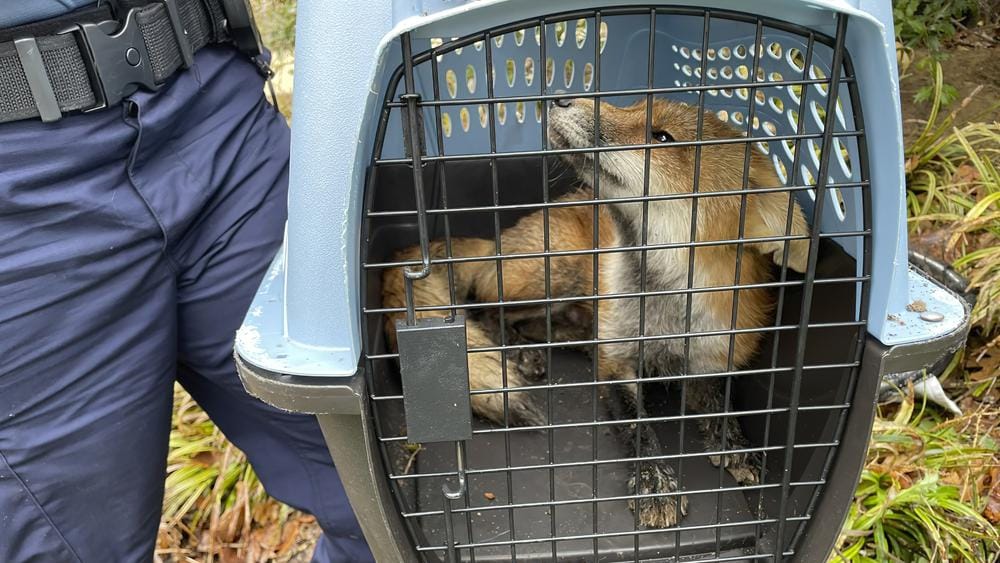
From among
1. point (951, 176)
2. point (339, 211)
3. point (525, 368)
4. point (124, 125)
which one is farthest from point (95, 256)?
point (951, 176)

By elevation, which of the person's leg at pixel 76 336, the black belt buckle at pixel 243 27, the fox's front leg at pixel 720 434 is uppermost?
the black belt buckle at pixel 243 27

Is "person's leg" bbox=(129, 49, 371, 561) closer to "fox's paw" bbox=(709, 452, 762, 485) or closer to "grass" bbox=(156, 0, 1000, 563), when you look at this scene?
"grass" bbox=(156, 0, 1000, 563)

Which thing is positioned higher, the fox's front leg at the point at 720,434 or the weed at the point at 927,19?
the weed at the point at 927,19

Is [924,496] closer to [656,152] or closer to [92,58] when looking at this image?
[656,152]

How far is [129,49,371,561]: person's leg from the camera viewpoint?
1.52m

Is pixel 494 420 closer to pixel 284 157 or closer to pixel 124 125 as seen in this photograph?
pixel 284 157

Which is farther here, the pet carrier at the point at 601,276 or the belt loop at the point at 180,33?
the belt loop at the point at 180,33

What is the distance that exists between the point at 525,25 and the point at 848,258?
78 cm

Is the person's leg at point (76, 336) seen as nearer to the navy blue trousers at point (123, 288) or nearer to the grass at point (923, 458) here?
the navy blue trousers at point (123, 288)

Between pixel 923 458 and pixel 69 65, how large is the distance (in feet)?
7.36

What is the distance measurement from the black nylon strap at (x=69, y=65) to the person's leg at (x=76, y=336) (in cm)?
4

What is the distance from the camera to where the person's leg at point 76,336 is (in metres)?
1.34

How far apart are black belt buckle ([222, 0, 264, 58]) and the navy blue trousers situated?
0.03m

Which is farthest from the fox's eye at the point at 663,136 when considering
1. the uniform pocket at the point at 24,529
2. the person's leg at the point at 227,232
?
the uniform pocket at the point at 24,529
